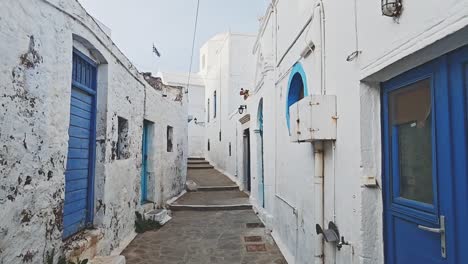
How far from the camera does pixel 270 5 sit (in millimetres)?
6375

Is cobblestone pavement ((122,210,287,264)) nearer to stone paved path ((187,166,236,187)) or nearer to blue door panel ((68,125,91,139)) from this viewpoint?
blue door panel ((68,125,91,139))

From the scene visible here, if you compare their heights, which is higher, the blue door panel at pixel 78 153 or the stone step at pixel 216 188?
the blue door panel at pixel 78 153

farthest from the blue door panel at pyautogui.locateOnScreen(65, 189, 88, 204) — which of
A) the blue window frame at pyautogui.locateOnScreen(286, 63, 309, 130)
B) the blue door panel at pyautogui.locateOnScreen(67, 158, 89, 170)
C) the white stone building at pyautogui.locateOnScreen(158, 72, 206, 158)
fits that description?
the white stone building at pyautogui.locateOnScreen(158, 72, 206, 158)

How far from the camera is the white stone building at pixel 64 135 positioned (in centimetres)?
251

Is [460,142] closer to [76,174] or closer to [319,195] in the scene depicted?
[319,195]

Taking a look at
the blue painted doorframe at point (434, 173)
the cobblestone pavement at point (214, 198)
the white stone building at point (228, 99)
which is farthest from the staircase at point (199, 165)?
the blue painted doorframe at point (434, 173)

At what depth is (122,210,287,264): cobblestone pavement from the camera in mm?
5102

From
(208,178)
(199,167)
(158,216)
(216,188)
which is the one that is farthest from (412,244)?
(199,167)

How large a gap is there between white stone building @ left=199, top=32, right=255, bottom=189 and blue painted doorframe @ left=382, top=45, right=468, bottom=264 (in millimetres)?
9899

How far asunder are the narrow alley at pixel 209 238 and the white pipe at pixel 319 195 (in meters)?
1.79

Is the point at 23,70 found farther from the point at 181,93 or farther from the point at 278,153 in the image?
the point at 181,93

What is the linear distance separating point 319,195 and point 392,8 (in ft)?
6.65

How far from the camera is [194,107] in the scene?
23281 millimetres

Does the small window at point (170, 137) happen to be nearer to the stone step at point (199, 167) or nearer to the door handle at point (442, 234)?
the stone step at point (199, 167)
